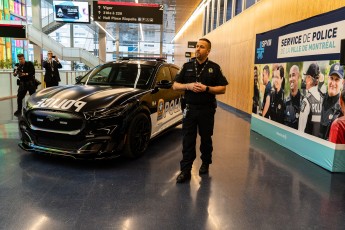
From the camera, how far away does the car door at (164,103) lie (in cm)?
457

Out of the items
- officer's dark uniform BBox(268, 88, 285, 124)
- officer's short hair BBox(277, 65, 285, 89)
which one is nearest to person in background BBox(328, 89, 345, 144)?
officer's dark uniform BBox(268, 88, 285, 124)

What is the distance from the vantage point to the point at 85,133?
3.51 m

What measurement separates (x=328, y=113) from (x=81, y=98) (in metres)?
3.26

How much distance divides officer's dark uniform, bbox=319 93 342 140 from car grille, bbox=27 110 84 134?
318 centimetres

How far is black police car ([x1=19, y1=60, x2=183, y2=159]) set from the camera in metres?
3.53

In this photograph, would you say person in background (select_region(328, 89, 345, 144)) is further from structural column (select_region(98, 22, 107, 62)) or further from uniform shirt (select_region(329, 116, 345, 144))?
structural column (select_region(98, 22, 107, 62))

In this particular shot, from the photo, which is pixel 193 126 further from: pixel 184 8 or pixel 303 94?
pixel 184 8

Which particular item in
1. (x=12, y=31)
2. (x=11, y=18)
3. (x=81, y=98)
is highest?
(x=11, y=18)

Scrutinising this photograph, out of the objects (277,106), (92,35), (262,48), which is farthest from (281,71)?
(92,35)

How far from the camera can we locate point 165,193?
311cm

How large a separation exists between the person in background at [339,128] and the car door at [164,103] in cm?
232

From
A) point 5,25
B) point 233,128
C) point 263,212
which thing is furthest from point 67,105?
point 5,25

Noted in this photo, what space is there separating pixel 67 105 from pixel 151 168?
1.32m

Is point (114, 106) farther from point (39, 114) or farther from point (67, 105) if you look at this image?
point (39, 114)
